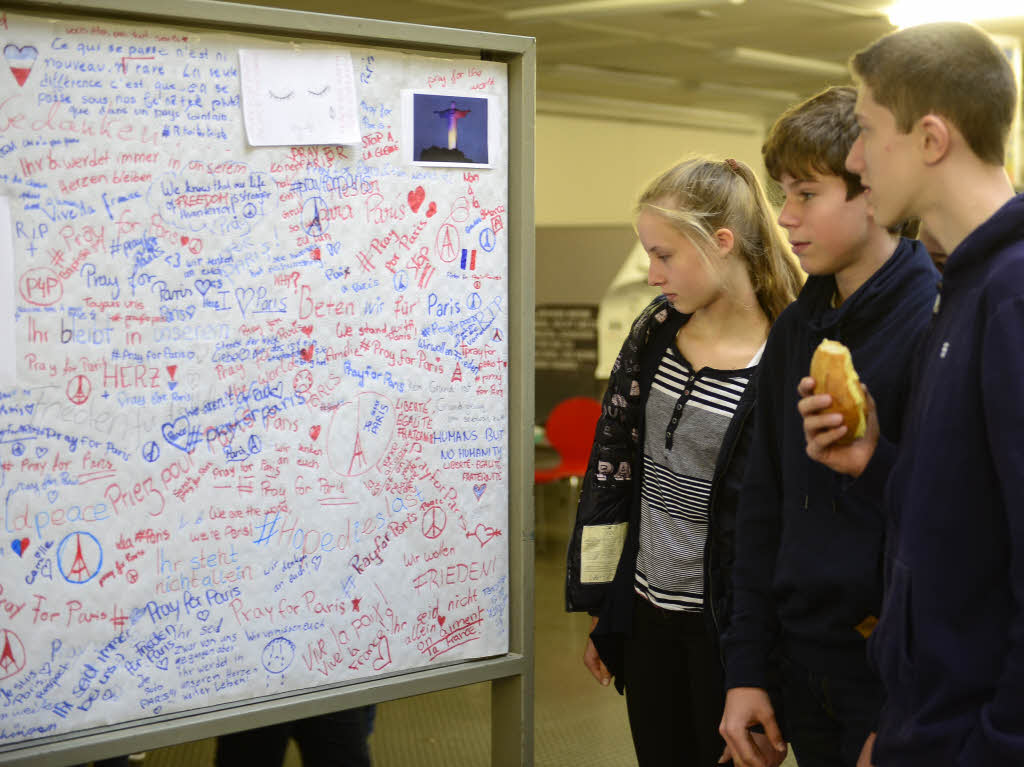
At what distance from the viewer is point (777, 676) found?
1.48 meters

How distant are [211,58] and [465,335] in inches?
24.1

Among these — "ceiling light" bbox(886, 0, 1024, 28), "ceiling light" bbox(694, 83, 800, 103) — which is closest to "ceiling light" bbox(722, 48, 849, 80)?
"ceiling light" bbox(694, 83, 800, 103)

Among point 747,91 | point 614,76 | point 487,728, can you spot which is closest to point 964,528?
point 487,728

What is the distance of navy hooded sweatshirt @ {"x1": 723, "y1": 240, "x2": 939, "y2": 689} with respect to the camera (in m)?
1.29

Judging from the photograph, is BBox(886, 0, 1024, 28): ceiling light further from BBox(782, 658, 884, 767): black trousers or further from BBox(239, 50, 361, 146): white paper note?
BBox(782, 658, 884, 767): black trousers

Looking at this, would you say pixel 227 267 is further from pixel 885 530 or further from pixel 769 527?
pixel 885 530

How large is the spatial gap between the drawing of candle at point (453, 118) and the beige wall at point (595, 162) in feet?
21.6

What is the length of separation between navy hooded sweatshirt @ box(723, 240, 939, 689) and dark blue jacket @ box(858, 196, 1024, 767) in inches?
8.1

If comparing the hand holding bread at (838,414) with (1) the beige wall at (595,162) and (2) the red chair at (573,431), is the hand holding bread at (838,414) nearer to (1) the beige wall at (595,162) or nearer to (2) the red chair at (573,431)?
(2) the red chair at (573,431)

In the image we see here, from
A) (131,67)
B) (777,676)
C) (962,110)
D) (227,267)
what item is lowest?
(777,676)

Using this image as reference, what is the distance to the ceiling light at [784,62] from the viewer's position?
7.54 meters

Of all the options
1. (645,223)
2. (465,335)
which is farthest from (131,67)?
(645,223)

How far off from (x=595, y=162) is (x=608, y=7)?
2.94 m

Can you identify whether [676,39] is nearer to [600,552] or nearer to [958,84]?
[600,552]
